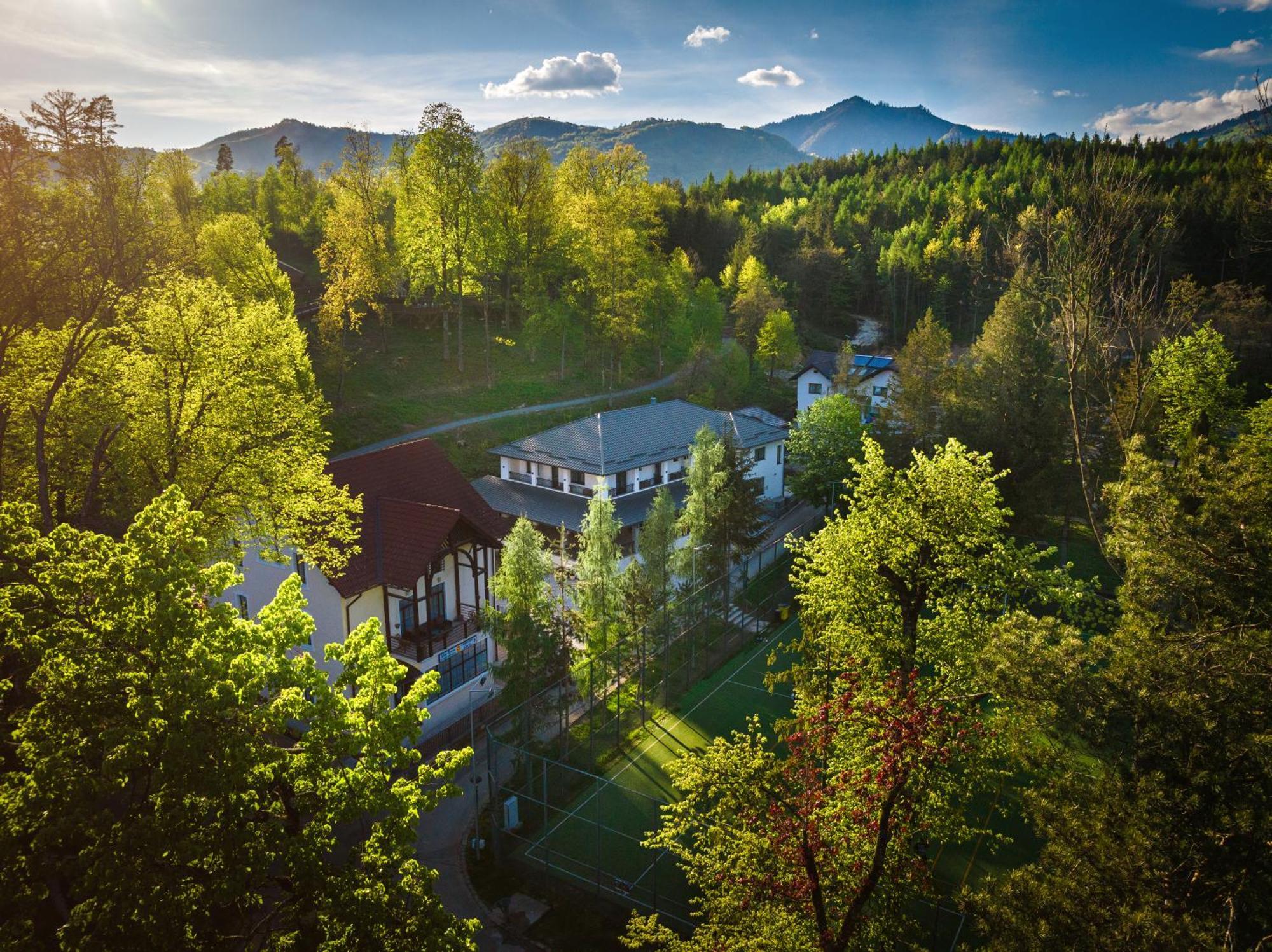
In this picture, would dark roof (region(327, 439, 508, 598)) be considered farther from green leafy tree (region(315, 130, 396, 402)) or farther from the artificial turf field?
green leafy tree (region(315, 130, 396, 402))

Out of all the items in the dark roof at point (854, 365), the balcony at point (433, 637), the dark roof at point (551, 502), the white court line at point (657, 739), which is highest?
the dark roof at point (854, 365)

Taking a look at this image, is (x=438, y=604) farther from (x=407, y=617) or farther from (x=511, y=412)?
(x=511, y=412)

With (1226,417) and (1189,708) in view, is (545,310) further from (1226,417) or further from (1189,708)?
(1189,708)

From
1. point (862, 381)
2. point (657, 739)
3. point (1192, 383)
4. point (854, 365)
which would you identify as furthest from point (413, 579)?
point (854, 365)

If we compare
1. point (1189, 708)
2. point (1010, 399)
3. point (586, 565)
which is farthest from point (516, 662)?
point (1010, 399)

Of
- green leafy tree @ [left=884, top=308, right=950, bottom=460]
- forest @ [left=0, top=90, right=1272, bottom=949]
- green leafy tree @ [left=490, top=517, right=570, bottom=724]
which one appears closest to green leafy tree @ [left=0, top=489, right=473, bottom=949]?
forest @ [left=0, top=90, right=1272, bottom=949]

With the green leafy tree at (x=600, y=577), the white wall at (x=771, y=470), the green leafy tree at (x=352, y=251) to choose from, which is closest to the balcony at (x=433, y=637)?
the green leafy tree at (x=600, y=577)

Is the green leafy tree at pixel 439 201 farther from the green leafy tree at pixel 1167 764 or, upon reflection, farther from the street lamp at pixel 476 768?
the green leafy tree at pixel 1167 764
